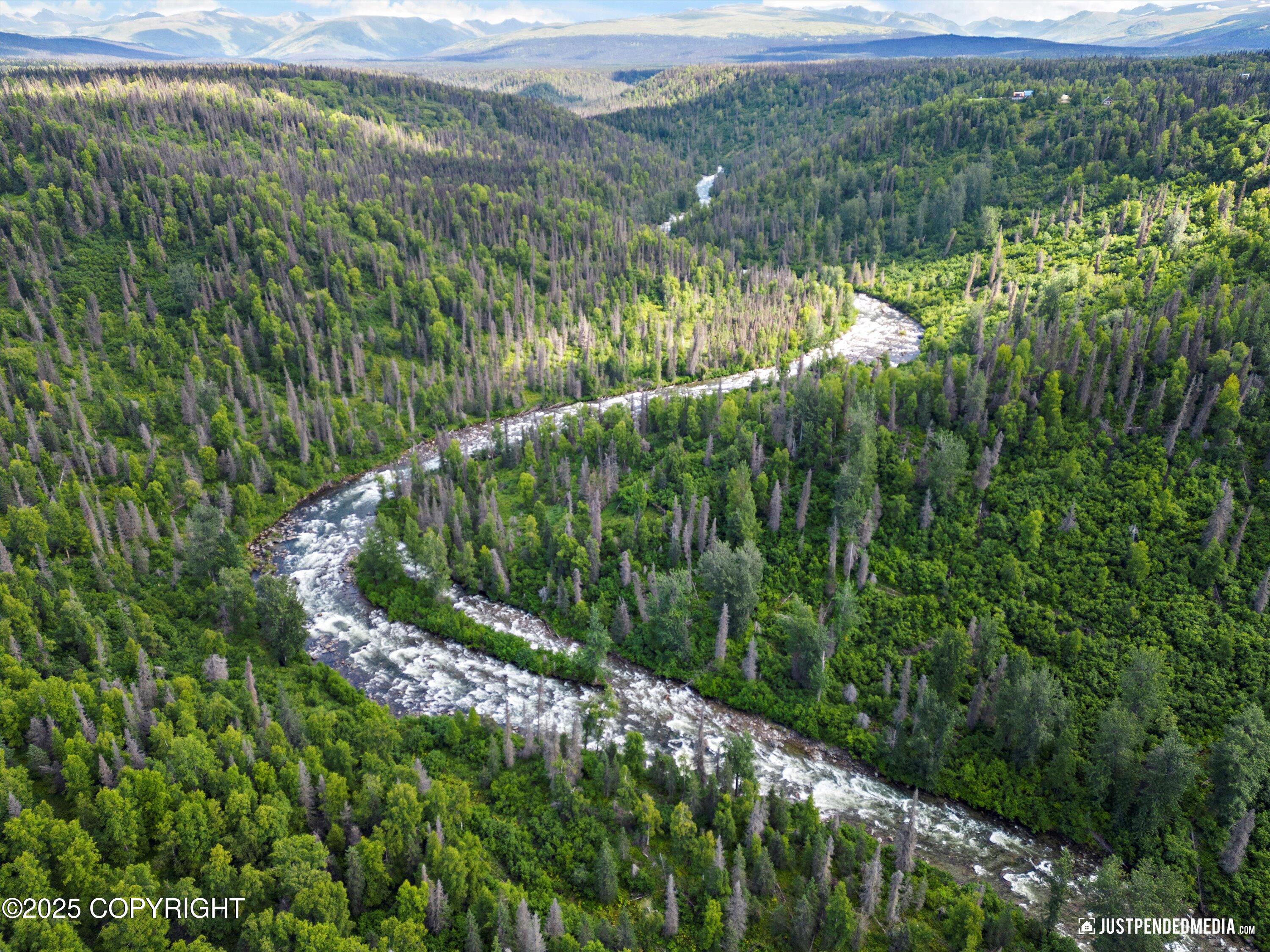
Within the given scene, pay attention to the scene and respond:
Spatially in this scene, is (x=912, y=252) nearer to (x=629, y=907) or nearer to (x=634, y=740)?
(x=634, y=740)

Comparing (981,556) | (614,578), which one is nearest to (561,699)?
(614,578)

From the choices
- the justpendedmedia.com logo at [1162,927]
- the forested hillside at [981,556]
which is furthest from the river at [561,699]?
the justpendedmedia.com logo at [1162,927]

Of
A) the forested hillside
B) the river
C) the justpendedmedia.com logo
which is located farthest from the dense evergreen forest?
the river

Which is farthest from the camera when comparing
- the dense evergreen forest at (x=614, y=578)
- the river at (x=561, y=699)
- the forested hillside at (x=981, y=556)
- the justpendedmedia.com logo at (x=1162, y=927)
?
the forested hillside at (x=981, y=556)

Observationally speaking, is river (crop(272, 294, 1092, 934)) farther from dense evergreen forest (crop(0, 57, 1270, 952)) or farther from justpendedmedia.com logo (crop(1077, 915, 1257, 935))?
justpendedmedia.com logo (crop(1077, 915, 1257, 935))

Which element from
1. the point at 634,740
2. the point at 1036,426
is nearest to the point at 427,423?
the point at 634,740

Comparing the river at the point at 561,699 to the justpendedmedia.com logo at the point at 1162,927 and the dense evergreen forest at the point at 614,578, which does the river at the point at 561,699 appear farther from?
the justpendedmedia.com logo at the point at 1162,927
